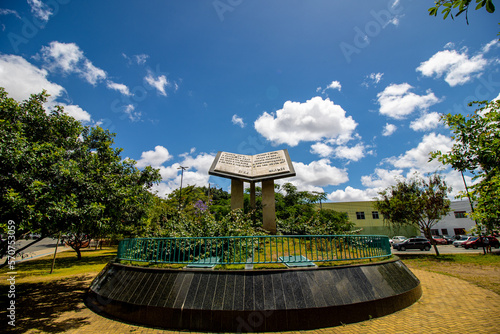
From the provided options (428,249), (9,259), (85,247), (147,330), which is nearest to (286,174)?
(147,330)

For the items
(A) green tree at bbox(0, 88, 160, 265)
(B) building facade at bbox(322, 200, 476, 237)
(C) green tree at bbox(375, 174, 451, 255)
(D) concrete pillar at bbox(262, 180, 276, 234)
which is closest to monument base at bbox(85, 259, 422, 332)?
(A) green tree at bbox(0, 88, 160, 265)

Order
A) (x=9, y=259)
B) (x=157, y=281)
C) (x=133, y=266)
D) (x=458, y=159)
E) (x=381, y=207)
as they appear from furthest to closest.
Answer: (x=381, y=207) → (x=458, y=159) → (x=133, y=266) → (x=9, y=259) → (x=157, y=281)

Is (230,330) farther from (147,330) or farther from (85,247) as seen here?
(85,247)

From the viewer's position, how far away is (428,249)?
23719mm

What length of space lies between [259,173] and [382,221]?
36.5m

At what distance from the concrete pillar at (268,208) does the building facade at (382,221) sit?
3161 cm

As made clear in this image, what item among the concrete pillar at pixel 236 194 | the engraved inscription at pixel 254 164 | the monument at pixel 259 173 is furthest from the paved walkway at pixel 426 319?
the engraved inscription at pixel 254 164

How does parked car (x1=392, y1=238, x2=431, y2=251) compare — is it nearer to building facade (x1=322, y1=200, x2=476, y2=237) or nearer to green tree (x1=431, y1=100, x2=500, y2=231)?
building facade (x1=322, y1=200, x2=476, y2=237)

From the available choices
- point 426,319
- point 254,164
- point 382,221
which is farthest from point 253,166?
point 382,221

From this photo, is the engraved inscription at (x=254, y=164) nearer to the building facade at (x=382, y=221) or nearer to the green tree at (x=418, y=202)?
the green tree at (x=418, y=202)

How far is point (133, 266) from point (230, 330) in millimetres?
3157

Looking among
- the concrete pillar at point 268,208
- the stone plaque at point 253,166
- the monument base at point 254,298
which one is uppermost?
the stone plaque at point 253,166

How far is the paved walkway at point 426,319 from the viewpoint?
4441 millimetres

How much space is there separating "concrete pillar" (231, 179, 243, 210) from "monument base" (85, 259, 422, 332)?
7.82m
